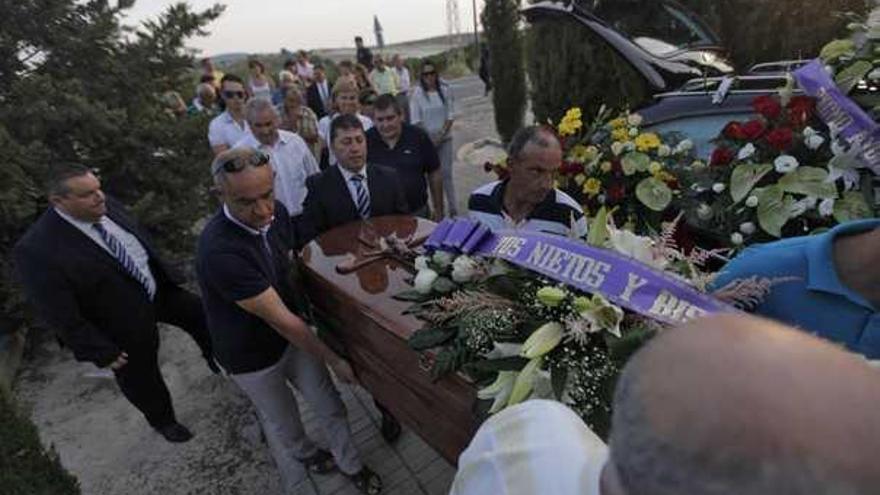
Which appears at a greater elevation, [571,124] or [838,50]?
[838,50]

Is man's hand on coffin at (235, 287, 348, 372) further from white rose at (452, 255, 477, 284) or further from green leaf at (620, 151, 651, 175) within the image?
green leaf at (620, 151, 651, 175)

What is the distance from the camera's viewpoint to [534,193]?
266 centimetres

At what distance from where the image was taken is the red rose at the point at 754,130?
8.64 feet

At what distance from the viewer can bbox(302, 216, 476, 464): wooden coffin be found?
6.05ft

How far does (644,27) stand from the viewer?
4.73 m

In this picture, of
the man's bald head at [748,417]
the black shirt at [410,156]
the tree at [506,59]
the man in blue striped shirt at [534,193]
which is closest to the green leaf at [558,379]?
the man's bald head at [748,417]

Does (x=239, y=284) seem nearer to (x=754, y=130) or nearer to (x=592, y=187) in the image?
(x=592, y=187)

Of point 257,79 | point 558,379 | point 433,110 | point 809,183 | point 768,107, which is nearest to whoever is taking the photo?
point 558,379

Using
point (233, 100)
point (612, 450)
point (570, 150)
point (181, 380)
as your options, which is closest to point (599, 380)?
point (612, 450)

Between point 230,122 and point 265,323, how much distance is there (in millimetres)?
3177

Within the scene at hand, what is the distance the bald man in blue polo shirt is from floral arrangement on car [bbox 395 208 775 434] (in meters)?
0.07

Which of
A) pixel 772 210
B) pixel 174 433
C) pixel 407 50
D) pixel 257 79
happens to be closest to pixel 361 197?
pixel 174 433

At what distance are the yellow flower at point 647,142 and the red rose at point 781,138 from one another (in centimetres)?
59

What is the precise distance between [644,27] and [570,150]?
1.99 metres
